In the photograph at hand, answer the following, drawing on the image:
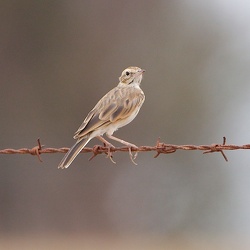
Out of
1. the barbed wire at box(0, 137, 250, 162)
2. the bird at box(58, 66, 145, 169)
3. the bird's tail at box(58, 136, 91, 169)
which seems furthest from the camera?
the bird at box(58, 66, 145, 169)

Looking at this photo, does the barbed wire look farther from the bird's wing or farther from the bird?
the bird's wing

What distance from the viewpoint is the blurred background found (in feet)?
83.6

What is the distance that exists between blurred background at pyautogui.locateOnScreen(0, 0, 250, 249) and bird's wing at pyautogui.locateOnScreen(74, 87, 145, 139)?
13.2m

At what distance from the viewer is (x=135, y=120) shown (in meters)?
27.1

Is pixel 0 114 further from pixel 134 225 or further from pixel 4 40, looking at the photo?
pixel 134 225

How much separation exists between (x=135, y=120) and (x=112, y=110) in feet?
61.4

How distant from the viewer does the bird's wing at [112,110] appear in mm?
8117

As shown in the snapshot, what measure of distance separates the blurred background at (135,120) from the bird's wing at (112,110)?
13204 millimetres

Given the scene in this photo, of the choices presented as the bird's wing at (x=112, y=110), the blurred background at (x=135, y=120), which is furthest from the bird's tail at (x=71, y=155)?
the blurred background at (x=135, y=120)

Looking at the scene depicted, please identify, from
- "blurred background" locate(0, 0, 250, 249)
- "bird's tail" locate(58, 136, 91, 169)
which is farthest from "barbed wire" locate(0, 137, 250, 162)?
"blurred background" locate(0, 0, 250, 249)

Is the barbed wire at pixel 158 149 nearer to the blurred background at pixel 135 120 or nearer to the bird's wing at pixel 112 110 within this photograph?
the bird's wing at pixel 112 110

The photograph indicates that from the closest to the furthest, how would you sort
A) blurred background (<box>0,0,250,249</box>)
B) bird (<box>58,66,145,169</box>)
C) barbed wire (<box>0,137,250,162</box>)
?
barbed wire (<box>0,137,250,162</box>) < bird (<box>58,66,145,169</box>) < blurred background (<box>0,0,250,249</box>)

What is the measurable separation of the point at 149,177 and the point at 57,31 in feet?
21.0

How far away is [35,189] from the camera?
27.0 meters
